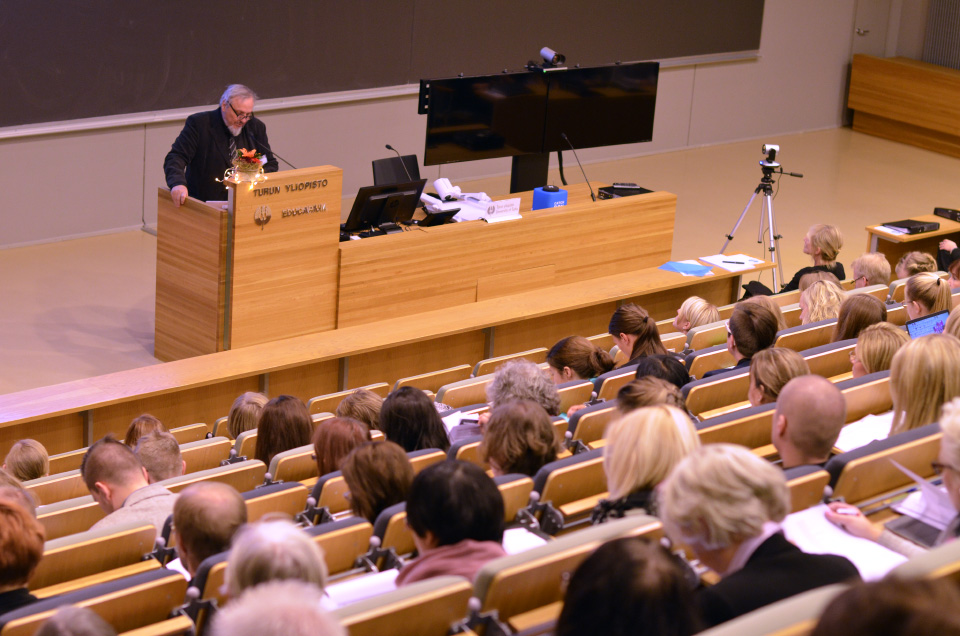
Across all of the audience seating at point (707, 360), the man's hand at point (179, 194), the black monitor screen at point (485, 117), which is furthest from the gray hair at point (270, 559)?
the black monitor screen at point (485, 117)

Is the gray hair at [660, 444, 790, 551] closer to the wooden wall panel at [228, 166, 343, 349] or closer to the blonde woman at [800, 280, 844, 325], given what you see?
the blonde woman at [800, 280, 844, 325]

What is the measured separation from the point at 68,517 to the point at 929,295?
12.5 feet

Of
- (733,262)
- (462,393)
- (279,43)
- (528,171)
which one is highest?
(279,43)

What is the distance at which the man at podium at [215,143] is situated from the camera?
22.0ft

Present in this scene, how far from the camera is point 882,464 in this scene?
3074 millimetres

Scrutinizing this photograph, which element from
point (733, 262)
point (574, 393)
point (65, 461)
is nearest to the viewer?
point (574, 393)

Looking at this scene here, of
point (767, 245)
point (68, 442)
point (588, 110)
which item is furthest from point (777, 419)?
point (767, 245)

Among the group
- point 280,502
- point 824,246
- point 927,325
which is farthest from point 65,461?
point 824,246

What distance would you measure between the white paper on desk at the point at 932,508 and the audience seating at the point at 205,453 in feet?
8.85

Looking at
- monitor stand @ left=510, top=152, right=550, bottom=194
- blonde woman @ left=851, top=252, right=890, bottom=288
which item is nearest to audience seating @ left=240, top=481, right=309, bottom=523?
blonde woman @ left=851, top=252, right=890, bottom=288

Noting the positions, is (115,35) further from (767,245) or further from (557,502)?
(557,502)

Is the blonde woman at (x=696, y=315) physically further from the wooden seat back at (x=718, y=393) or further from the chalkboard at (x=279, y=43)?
the chalkboard at (x=279, y=43)

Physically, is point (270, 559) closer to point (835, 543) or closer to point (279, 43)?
point (835, 543)

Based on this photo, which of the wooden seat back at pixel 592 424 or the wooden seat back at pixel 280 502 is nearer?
the wooden seat back at pixel 280 502
